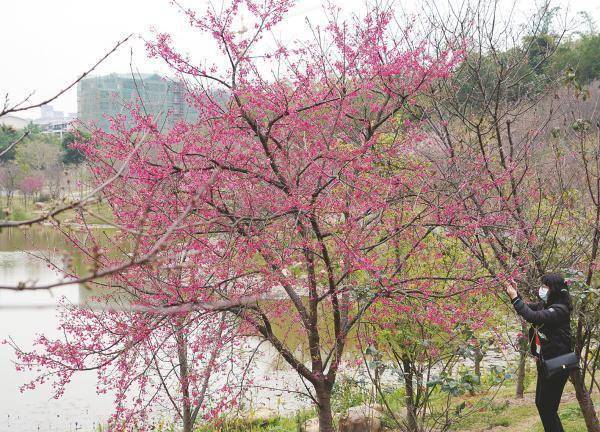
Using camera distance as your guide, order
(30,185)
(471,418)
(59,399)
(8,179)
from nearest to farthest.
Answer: (471,418) < (59,399) < (8,179) < (30,185)

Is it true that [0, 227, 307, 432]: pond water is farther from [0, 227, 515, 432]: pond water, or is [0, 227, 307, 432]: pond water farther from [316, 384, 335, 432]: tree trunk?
[316, 384, 335, 432]: tree trunk

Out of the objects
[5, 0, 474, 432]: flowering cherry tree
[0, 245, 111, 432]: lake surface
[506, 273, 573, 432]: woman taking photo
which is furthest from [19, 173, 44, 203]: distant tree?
[506, 273, 573, 432]: woman taking photo

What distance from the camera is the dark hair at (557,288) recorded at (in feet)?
12.8

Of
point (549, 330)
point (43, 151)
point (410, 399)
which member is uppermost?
point (43, 151)

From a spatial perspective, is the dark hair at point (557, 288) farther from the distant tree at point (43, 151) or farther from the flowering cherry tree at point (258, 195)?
the distant tree at point (43, 151)

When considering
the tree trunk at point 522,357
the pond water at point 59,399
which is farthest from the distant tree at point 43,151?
the tree trunk at point 522,357

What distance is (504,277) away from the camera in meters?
4.21

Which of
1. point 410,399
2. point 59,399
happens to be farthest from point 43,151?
point 410,399

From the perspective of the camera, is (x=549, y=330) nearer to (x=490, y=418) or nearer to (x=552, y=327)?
(x=552, y=327)

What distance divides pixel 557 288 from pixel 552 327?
0.90 ft

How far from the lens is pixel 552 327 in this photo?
3982 mm

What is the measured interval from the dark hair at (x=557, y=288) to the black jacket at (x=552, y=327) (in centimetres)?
4

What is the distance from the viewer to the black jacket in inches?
151

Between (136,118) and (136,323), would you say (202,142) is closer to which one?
(136,118)
